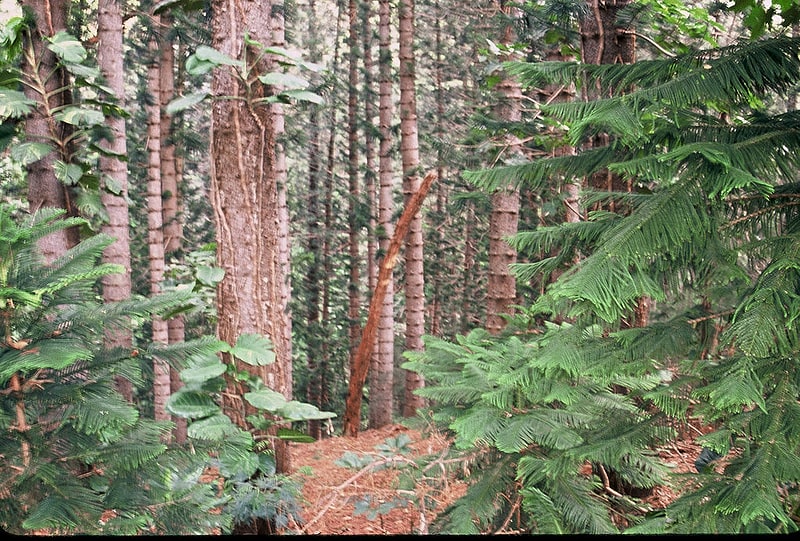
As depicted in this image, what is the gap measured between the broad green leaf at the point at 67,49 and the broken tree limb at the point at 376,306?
3906 millimetres

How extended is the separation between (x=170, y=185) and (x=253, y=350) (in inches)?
366

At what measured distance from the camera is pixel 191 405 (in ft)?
11.7

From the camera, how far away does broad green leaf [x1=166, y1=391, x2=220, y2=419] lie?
3516mm

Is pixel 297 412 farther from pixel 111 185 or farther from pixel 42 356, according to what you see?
pixel 111 185

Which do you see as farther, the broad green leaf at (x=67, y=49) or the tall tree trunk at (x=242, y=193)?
the broad green leaf at (x=67, y=49)

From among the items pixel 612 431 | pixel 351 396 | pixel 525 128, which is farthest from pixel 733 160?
pixel 351 396

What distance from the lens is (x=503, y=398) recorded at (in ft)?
11.5

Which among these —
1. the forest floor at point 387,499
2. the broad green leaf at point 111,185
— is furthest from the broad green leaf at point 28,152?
the forest floor at point 387,499

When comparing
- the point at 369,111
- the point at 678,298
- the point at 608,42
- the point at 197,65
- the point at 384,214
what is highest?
the point at 369,111

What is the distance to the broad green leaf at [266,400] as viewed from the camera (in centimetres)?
364

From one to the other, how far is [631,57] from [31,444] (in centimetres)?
456

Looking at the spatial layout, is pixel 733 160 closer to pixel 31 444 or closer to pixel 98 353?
pixel 98 353

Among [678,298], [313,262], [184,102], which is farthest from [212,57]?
[313,262]

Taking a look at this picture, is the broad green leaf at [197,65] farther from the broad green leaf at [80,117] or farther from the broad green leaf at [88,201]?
the broad green leaf at [88,201]
